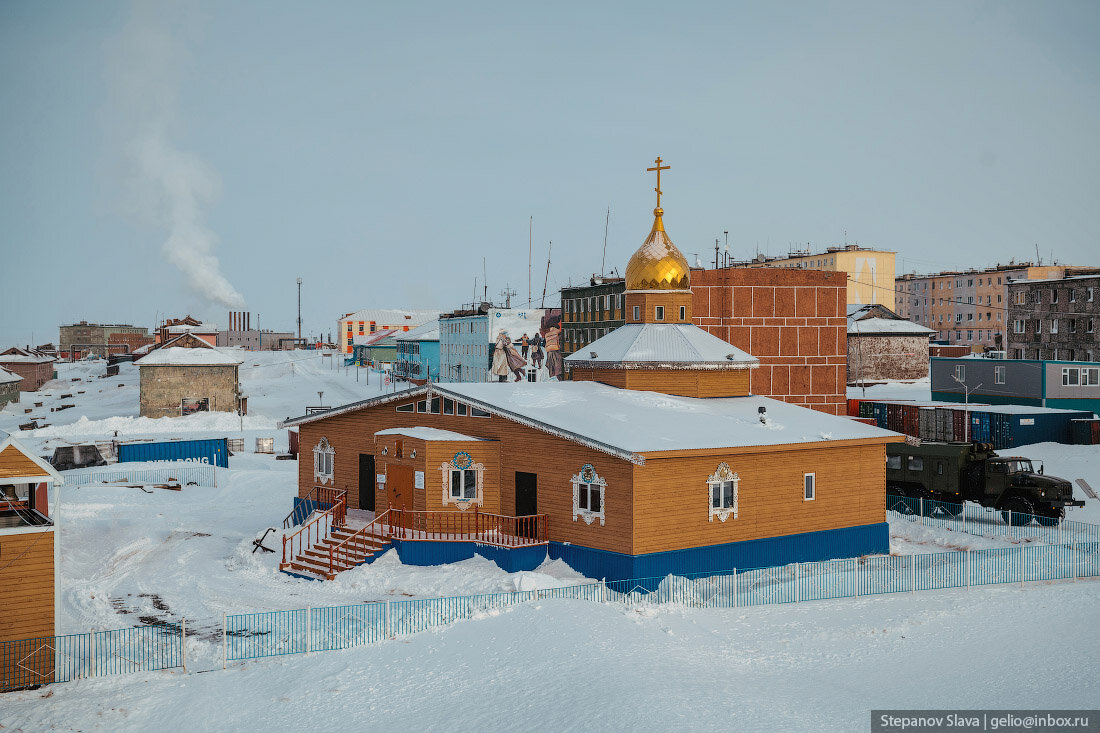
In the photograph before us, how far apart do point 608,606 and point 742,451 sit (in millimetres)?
6729

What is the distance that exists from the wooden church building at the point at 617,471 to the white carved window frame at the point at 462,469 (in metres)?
0.03

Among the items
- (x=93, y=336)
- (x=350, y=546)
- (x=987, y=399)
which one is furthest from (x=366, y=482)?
(x=93, y=336)

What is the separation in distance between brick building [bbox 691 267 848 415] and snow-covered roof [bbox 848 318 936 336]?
38367 millimetres

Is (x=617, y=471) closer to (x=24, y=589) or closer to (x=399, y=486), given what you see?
(x=399, y=486)

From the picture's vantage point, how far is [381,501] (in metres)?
30.7

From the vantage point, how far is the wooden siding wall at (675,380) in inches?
1309

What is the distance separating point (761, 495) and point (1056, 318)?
2391 inches

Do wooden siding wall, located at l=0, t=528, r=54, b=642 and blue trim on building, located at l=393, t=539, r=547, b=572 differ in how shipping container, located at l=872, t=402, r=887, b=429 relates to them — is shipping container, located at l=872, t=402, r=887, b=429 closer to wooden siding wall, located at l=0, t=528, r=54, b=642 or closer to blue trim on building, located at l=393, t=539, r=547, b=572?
blue trim on building, located at l=393, t=539, r=547, b=572

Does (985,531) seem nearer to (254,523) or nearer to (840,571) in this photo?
(840,571)

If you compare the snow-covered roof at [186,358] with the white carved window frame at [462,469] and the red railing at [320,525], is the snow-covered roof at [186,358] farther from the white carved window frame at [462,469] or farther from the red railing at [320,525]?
the white carved window frame at [462,469]

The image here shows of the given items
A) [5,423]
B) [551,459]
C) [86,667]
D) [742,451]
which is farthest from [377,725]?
[5,423]

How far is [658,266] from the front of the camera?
3569 centimetres

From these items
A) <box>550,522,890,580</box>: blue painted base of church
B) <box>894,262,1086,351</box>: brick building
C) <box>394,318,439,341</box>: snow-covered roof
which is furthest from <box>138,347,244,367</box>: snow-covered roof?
<box>894,262,1086,351</box>: brick building

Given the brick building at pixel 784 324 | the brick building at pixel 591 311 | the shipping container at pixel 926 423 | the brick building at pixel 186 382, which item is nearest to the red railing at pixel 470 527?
the brick building at pixel 784 324
